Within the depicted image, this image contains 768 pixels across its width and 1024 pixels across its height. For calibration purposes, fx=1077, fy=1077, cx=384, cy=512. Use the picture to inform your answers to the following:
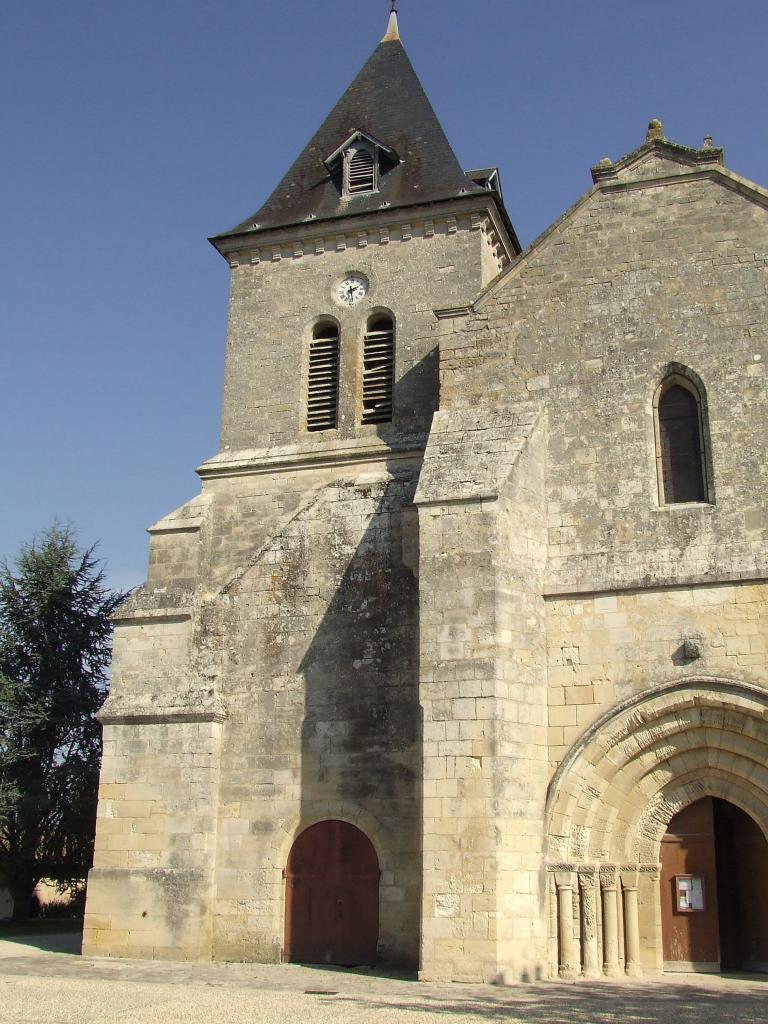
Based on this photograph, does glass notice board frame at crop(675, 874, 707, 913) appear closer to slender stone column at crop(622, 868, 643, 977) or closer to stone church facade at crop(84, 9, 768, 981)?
stone church facade at crop(84, 9, 768, 981)

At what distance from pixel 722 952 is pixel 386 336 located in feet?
27.9

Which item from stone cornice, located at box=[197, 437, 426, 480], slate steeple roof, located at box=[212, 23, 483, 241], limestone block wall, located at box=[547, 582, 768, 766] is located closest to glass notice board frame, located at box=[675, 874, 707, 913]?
limestone block wall, located at box=[547, 582, 768, 766]

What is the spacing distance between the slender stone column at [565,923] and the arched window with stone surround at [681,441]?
3.87 m

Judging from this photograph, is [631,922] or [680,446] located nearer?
[631,922]

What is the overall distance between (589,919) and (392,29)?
587 inches

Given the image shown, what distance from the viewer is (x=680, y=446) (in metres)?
11.3

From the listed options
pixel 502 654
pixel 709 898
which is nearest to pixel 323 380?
pixel 502 654

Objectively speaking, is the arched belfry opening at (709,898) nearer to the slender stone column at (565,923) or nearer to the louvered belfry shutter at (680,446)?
the slender stone column at (565,923)

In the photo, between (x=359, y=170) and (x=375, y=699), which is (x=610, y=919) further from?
(x=359, y=170)

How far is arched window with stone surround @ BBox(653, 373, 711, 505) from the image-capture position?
11.1 m

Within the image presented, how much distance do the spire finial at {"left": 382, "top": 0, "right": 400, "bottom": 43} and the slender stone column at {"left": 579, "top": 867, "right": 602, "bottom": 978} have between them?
14222 millimetres

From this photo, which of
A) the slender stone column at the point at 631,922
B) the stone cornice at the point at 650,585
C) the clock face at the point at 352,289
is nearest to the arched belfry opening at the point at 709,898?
the slender stone column at the point at 631,922

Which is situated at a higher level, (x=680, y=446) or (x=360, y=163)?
(x=360, y=163)

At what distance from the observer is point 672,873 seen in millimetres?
10500
